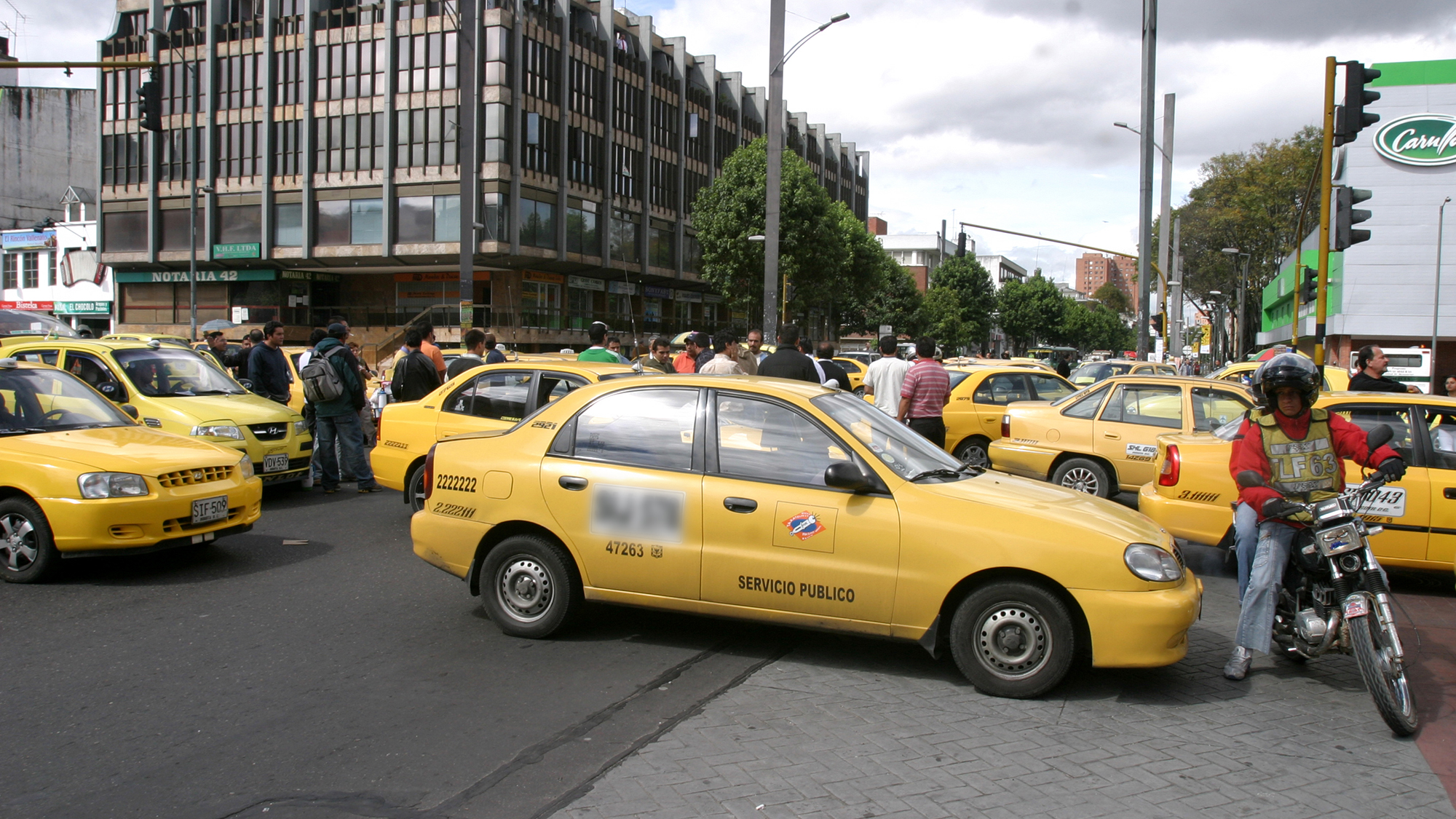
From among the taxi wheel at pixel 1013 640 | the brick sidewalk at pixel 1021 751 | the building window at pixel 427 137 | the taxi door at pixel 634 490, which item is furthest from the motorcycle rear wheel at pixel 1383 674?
the building window at pixel 427 137

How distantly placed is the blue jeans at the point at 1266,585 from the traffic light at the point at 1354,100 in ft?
22.5

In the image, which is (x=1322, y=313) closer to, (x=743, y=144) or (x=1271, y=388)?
(x=1271, y=388)

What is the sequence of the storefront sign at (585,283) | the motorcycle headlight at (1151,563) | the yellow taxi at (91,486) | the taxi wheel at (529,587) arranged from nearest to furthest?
1. the motorcycle headlight at (1151,563)
2. the taxi wheel at (529,587)
3. the yellow taxi at (91,486)
4. the storefront sign at (585,283)

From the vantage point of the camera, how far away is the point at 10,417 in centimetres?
717

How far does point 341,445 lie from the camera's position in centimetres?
1090

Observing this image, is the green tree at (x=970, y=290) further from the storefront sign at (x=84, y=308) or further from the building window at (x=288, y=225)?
the storefront sign at (x=84, y=308)

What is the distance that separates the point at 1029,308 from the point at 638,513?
96.7m

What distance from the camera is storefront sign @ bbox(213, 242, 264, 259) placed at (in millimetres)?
44062

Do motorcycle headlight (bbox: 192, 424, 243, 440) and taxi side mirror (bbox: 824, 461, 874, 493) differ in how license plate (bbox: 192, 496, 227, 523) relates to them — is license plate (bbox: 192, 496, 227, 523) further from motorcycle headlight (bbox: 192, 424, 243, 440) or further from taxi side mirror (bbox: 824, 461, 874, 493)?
taxi side mirror (bbox: 824, 461, 874, 493)

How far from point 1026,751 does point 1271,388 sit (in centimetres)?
234

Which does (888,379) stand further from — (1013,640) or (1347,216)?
(1013,640)

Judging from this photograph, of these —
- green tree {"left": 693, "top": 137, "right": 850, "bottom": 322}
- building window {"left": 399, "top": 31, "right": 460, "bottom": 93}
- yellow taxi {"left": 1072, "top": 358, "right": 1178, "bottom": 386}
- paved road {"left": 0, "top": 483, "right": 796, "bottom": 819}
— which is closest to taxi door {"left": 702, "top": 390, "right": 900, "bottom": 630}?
paved road {"left": 0, "top": 483, "right": 796, "bottom": 819}

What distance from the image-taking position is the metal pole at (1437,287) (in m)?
31.9

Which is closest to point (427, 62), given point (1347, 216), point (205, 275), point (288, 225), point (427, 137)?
point (427, 137)
